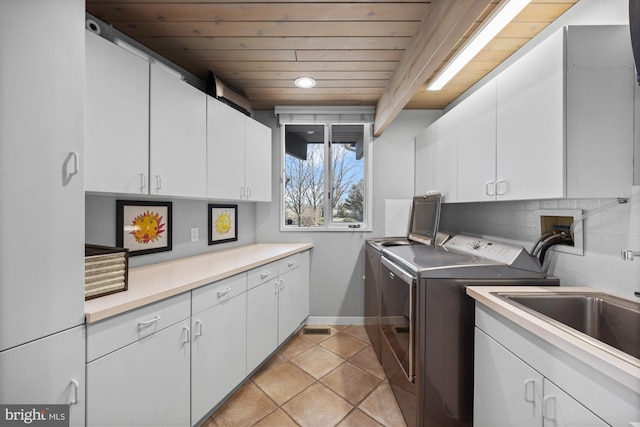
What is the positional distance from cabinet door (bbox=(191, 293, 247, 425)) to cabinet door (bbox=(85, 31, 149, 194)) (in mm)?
816

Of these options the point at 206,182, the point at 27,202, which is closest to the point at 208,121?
the point at 206,182

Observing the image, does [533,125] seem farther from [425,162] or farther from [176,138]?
[176,138]

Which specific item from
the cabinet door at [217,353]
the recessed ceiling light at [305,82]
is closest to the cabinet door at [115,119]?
the cabinet door at [217,353]

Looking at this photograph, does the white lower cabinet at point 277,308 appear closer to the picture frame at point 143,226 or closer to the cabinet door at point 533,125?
the picture frame at point 143,226

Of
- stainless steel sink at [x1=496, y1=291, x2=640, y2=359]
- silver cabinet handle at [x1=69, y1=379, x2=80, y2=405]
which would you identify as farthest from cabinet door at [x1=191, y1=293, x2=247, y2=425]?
stainless steel sink at [x1=496, y1=291, x2=640, y2=359]

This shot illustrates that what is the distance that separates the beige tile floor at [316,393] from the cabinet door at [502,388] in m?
0.61

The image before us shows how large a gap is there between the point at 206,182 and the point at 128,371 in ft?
3.90

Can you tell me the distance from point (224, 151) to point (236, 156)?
0.51ft

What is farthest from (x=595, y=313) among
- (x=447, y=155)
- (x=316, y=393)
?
(x=316, y=393)

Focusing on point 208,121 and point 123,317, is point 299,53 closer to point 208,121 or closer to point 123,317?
point 208,121

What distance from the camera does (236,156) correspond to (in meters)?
→ 2.22

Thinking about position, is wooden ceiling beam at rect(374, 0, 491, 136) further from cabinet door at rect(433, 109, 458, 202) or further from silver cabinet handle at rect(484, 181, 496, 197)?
silver cabinet handle at rect(484, 181, 496, 197)

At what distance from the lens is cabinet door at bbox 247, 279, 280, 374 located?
6.15 feet

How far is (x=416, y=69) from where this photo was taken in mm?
1616
